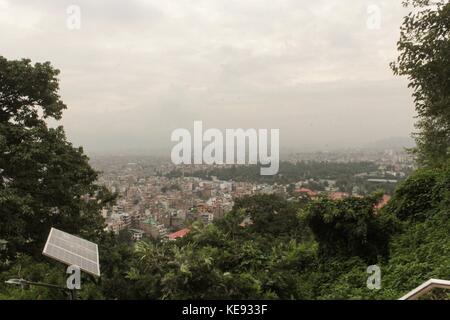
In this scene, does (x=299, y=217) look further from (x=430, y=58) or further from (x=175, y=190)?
(x=175, y=190)

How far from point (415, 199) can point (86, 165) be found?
9.02 m

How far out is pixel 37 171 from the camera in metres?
9.16

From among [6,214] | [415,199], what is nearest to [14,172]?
[6,214]

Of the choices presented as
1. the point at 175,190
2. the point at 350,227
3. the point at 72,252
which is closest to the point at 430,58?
the point at 350,227

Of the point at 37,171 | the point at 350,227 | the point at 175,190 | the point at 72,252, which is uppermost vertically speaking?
the point at 37,171

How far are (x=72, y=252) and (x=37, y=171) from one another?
4.96 m

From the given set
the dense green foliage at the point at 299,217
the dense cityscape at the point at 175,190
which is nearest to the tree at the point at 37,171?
the dense green foliage at the point at 299,217

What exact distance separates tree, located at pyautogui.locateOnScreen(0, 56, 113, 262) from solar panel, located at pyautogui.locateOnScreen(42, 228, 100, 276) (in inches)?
132

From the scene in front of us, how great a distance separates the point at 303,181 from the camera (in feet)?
91.7

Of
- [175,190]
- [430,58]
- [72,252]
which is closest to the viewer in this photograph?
[72,252]

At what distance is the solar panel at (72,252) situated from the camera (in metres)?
4.63

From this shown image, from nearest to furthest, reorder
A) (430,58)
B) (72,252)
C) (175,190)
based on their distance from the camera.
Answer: (72,252) → (430,58) → (175,190)

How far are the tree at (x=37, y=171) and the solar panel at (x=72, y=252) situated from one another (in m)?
3.35
